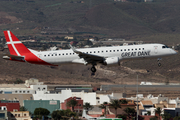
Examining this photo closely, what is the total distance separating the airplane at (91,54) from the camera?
73062 millimetres

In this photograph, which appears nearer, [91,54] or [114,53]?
[114,53]

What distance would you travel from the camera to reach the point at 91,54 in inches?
2894

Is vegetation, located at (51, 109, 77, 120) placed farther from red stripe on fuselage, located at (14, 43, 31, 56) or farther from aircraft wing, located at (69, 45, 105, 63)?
aircraft wing, located at (69, 45, 105, 63)

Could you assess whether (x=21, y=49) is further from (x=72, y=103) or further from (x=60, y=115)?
(x=72, y=103)

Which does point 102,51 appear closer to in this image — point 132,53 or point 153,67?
point 132,53

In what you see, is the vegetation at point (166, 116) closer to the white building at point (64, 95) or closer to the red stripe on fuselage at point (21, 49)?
the white building at point (64, 95)

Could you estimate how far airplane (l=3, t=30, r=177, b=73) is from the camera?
73062mm

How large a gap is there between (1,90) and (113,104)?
46.7 m

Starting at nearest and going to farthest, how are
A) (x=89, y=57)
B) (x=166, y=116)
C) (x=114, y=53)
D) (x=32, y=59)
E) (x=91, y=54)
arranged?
1. (x=114, y=53)
2. (x=91, y=54)
3. (x=89, y=57)
4. (x=32, y=59)
5. (x=166, y=116)

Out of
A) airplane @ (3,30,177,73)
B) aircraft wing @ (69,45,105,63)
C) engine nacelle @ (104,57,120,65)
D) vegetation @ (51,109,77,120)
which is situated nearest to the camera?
aircraft wing @ (69,45,105,63)

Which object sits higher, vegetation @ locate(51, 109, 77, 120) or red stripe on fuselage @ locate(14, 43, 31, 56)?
red stripe on fuselage @ locate(14, 43, 31, 56)

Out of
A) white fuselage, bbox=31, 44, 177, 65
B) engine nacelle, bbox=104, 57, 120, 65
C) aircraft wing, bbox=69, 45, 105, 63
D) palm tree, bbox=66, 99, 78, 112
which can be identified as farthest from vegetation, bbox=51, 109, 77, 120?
engine nacelle, bbox=104, 57, 120, 65

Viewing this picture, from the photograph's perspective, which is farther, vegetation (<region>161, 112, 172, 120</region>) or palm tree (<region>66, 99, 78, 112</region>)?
palm tree (<region>66, 99, 78, 112</region>)

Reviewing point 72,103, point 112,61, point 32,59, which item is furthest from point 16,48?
point 72,103
